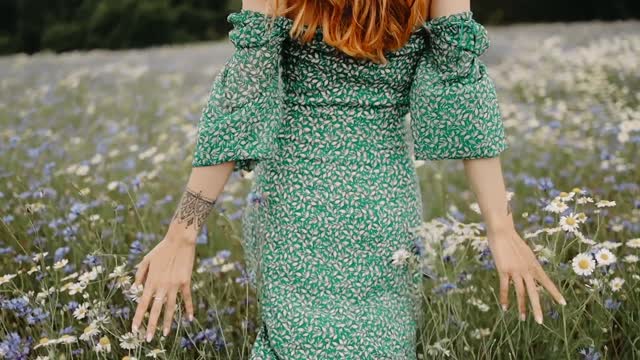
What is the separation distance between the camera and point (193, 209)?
1875mm

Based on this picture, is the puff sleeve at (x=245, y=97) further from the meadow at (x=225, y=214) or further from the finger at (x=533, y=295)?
the finger at (x=533, y=295)

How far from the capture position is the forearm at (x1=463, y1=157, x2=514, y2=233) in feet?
6.20

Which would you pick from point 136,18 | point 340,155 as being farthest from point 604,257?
point 136,18

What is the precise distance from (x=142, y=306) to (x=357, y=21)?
0.72m

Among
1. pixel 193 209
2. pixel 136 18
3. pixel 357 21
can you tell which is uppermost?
pixel 136 18

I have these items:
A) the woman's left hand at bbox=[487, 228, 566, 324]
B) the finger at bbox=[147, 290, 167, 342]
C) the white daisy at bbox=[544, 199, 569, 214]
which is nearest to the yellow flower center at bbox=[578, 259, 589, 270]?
the white daisy at bbox=[544, 199, 569, 214]

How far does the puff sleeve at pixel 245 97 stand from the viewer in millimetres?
1846

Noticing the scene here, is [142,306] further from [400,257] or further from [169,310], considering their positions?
[400,257]

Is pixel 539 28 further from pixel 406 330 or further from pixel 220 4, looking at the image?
pixel 406 330

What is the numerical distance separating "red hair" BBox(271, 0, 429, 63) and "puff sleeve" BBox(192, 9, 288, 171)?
0.05 m

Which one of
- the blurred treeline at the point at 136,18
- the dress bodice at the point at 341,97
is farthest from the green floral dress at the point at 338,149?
the blurred treeline at the point at 136,18

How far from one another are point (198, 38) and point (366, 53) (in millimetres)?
11654

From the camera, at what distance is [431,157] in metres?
1.98

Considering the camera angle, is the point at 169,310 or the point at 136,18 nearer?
the point at 169,310
